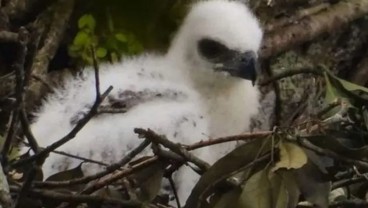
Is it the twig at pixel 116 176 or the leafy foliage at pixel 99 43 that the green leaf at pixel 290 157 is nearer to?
the twig at pixel 116 176

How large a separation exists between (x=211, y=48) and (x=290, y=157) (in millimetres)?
773

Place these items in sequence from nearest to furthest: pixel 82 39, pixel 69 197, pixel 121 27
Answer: pixel 69 197 < pixel 82 39 < pixel 121 27

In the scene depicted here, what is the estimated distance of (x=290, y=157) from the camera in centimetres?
128

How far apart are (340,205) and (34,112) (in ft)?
2.49

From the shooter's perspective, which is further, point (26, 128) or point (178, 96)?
point (178, 96)

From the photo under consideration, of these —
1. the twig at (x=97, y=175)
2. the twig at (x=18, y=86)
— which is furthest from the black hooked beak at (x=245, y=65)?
the twig at (x=18, y=86)

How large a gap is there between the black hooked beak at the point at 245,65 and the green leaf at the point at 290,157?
64 cm

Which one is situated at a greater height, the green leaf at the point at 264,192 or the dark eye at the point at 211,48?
the dark eye at the point at 211,48

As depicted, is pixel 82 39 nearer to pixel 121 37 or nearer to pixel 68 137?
pixel 121 37

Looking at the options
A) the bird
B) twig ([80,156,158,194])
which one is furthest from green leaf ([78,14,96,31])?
twig ([80,156,158,194])

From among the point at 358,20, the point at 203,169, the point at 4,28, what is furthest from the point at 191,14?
the point at 203,169

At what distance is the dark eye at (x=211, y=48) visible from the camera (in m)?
2.00

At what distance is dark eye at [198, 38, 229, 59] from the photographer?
2.00m

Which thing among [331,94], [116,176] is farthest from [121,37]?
[116,176]
